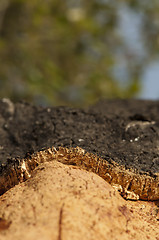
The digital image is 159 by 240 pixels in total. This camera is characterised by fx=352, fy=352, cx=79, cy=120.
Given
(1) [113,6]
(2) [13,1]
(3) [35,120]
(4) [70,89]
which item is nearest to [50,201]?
(3) [35,120]

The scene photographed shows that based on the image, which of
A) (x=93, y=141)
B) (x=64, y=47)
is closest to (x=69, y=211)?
(x=93, y=141)

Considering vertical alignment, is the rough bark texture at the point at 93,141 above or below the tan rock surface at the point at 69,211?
above

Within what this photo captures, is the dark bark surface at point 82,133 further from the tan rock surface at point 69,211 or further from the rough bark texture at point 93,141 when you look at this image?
the tan rock surface at point 69,211

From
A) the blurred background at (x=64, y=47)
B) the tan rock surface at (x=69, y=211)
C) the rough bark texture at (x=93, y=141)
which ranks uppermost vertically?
the blurred background at (x=64, y=47)

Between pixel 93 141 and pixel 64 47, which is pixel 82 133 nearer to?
pixel 93 141

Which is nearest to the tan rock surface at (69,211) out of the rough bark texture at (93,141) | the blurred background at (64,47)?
the rough bark texture at (93,141)

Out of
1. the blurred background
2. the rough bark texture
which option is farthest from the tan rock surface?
the blurred background

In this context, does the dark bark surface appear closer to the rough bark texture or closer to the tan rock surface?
the rough bark texture

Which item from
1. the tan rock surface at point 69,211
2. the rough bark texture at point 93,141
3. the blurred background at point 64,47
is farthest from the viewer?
the blurred background at point 64,47
